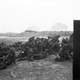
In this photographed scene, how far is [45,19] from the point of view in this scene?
1089 mm

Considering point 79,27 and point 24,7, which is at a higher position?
point 24,7

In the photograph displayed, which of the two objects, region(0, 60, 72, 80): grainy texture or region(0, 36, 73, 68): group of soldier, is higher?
region(0, 36, 73, 68): group of soldier

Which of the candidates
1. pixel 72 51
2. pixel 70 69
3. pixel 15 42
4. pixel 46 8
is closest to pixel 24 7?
pixel 46 8

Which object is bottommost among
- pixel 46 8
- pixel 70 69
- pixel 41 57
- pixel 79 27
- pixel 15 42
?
pixel 70 69

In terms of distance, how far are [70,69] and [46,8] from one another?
597mm

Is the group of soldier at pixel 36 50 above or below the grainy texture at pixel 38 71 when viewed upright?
above

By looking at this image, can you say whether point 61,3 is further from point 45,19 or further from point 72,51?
point 72,51

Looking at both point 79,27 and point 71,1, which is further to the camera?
point 71,1

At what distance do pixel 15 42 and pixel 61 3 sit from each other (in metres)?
0.56

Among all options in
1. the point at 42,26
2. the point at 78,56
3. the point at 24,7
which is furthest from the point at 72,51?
the point at 24,7

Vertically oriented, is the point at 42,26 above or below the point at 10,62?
above

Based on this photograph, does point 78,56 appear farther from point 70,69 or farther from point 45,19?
point 45,19

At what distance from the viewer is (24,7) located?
1.10m

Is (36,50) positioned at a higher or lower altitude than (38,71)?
higher
